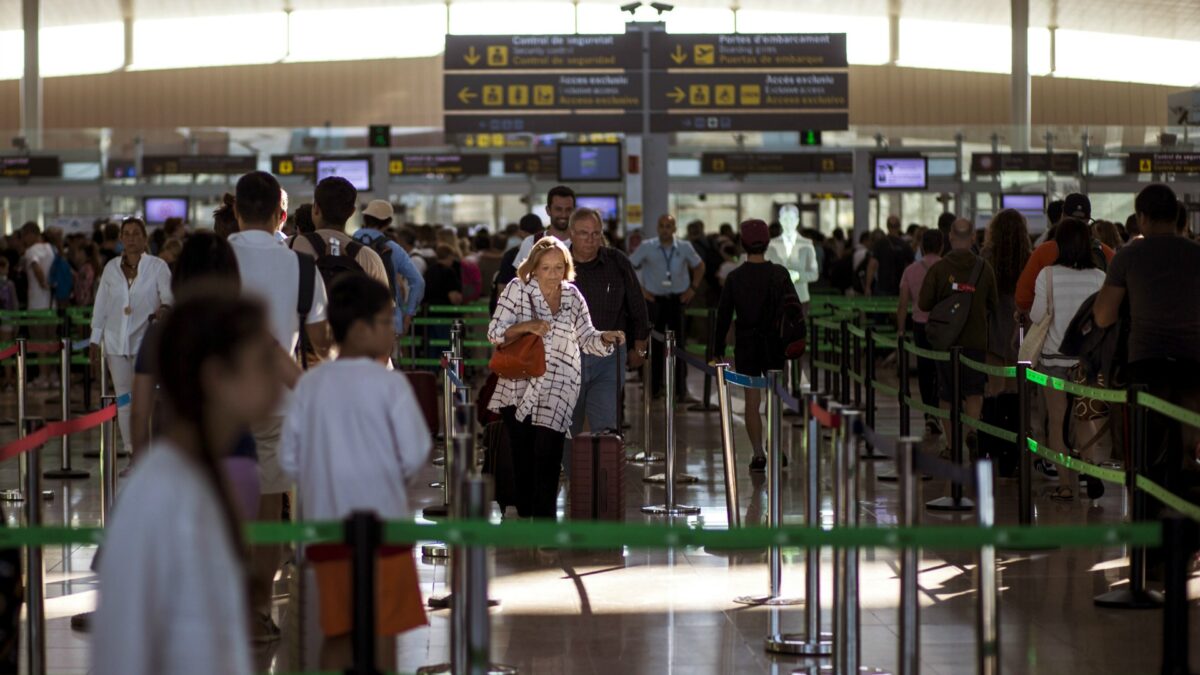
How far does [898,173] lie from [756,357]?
52.8 ft

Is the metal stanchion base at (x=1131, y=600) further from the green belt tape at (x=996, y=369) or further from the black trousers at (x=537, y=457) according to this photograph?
the black trousers at (x=537, y=457)

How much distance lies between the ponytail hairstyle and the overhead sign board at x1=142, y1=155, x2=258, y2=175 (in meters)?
26.5

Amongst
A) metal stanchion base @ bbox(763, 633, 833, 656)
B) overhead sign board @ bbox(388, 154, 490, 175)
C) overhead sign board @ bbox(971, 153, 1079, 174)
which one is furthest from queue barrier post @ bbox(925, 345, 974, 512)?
overhead sign board @ bbox(388, 154, 490, 175)

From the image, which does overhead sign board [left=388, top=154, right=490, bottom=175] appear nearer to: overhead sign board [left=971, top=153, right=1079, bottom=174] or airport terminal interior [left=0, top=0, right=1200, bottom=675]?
airport terminal interior [left=0, top=0, right=1200, bottom=675]

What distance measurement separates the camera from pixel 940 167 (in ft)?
90.2

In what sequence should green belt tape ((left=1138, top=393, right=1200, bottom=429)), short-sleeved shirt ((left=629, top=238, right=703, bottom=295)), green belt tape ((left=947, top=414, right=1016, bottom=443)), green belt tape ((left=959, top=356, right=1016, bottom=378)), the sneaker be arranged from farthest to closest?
short-sleeved shirt ((left=629, top=238, right=703, bottom=295)), the sneaker, green belt tape ((left=947, top=414, right=1016, bottom=443)), green belt tape ((left=959, top=356, right=1016, bottom=378)), green belt tape ((left=1138, top=393, right=1200, bottom=429))

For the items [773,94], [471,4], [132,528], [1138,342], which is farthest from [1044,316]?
[471,4]

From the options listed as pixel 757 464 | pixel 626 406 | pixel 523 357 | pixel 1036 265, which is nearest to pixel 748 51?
pixel 626 406

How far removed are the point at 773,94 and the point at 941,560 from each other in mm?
14189

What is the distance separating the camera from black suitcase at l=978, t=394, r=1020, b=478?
37.1ft

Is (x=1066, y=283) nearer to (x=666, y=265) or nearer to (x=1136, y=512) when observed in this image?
(x=1136, y=512)

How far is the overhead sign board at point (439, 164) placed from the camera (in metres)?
28.4

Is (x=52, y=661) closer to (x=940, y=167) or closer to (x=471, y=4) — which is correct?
(x=940, y=167)

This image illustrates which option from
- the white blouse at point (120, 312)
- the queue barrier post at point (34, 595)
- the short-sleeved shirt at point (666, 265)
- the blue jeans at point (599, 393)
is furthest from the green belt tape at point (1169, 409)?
the short-sleeved shirt at point (666, 265)
